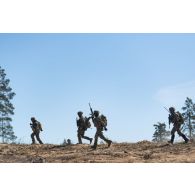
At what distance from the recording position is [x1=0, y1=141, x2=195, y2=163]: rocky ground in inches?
745

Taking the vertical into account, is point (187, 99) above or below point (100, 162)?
above

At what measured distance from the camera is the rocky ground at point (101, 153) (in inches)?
745

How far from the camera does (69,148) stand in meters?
23.4

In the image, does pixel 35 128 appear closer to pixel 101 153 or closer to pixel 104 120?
pixel 104 120

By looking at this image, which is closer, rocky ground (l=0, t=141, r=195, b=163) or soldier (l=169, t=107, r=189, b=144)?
rocky ground (l=0, t=141, r=195, b=163)

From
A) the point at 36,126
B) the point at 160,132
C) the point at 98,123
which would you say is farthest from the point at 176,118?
the point at 160,132

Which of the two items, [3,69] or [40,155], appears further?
[3,69]

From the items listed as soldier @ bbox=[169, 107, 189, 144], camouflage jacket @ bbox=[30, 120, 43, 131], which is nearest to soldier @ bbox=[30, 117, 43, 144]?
camouflage jacket @ bbox=[30, 120, 43, 131]

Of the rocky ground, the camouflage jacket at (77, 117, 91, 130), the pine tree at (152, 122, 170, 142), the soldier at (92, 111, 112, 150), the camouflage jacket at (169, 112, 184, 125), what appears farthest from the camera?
the pine tree at (152, 122, 170, 142)

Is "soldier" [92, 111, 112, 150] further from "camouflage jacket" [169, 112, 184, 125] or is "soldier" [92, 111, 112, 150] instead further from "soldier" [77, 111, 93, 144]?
"camouflage jacket" [169, 112, 184, 125]
